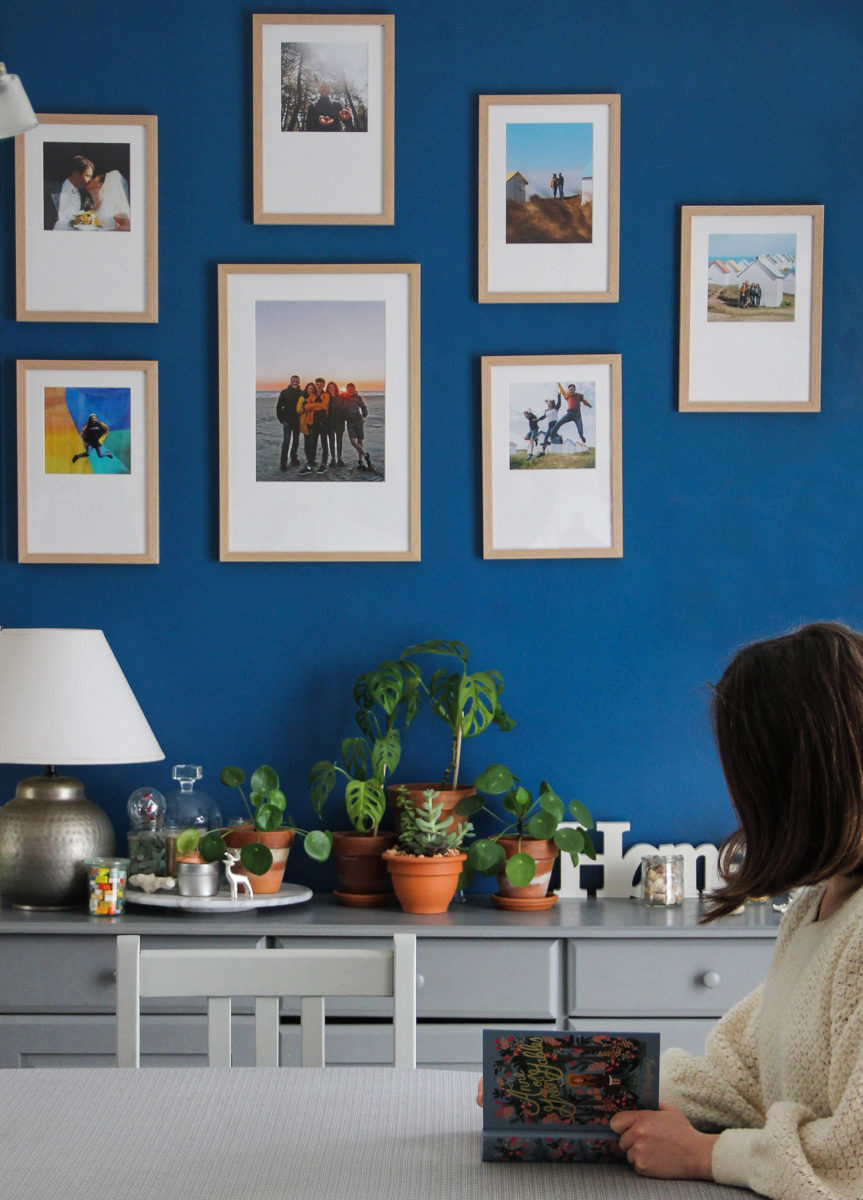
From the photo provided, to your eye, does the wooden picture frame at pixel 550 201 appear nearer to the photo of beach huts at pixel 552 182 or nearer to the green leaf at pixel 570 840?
the photo of beach huts at pixel 552 182

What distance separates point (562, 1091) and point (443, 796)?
1.43 m

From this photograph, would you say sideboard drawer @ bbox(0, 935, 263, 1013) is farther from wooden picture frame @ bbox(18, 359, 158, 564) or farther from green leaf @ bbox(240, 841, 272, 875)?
wooden picture frame @ bbox(18, 359, 158, 564)

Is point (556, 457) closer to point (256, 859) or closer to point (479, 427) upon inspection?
point (479, 427)

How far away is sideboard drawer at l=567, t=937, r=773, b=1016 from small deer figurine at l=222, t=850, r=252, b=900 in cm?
71

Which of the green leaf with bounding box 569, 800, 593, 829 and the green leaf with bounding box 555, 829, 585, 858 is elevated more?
the green leaf with bounding box 569, 800, 593, 829

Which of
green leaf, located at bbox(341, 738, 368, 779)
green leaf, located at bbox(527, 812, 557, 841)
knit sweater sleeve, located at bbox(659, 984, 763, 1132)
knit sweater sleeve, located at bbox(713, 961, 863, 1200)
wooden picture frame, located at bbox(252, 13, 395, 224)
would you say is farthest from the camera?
wooden picture frame, located at bbox(252, 13, 395, 224)

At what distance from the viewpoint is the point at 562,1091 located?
1.24m

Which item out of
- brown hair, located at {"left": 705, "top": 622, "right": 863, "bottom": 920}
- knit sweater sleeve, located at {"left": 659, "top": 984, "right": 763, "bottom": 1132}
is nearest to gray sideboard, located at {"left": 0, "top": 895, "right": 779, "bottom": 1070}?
knit sweater sleeve, located at {"left": 659, "top": 984, "right": 763, "bottom": 1132}

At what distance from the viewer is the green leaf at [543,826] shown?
2.63 metres

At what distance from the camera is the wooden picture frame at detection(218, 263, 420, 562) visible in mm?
2881

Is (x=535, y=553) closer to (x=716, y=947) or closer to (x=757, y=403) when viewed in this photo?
(x=757, y=403)

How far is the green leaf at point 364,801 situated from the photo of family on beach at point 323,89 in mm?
1554

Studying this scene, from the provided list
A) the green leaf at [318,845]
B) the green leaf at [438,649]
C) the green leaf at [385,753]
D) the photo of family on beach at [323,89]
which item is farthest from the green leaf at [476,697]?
the photo of family on beach at [323,89]

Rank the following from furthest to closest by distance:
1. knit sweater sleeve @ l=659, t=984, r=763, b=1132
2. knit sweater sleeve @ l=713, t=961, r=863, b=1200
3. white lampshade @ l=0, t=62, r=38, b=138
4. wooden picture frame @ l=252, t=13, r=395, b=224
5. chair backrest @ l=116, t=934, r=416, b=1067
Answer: wooden picture frame @ l=252, t=13, r=395, b=224
chair backrest @ l=116, t=934, r=416, b=1067
white lampshade @ l=0, t=62, r=38, b=138
knit sweater sleeve @ l=659, t=984, r=763, b=1132
knit sweater sleeve @ l=713, t=961, r=863, b=1200
